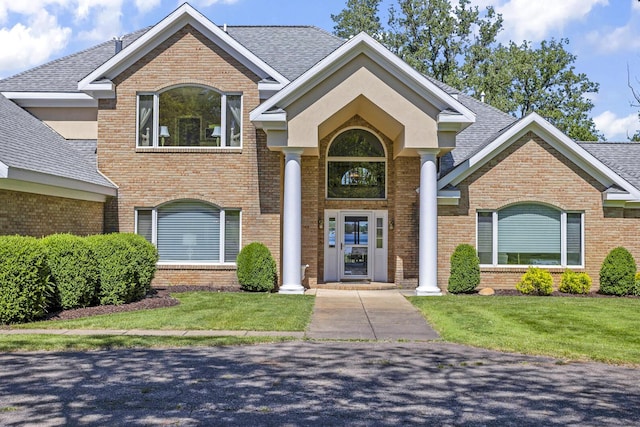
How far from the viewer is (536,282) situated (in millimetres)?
17047

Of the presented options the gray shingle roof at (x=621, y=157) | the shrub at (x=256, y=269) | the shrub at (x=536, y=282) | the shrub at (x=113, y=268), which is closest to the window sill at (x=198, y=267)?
the shrub at (x=256, y=269)

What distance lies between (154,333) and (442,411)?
5859 millimetres

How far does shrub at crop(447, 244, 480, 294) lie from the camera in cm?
1725

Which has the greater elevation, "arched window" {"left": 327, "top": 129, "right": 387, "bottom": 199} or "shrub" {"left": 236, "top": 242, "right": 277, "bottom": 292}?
"arched window" {"left": 327, "top": 129, "right": 387, "bottom": 199}

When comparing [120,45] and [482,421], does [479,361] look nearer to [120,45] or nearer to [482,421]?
[482,421]

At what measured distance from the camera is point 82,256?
12.9 metres

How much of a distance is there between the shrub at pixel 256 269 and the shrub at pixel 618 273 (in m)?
9.38

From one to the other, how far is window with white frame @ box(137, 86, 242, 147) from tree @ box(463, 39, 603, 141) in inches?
1114

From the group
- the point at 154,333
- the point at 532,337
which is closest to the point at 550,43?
the point at 532,337

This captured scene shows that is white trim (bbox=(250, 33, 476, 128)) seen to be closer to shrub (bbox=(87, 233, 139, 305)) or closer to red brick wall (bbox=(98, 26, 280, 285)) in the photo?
red brick wall (bbox=(98, 26, 280, 285))

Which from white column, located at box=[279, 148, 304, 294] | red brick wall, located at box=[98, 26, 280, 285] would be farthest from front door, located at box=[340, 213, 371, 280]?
white column, located at box=[279, 148, 304, 294]

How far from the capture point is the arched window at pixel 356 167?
64.2 ft

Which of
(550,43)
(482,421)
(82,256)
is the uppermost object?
(550,43)

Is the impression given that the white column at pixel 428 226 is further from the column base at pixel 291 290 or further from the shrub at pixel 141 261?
the shrub at pixel 141 261
